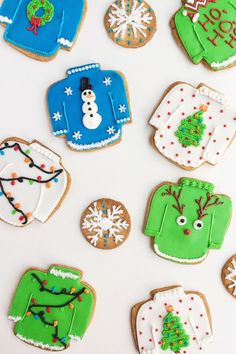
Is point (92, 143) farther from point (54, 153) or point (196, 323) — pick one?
point (196, 323)

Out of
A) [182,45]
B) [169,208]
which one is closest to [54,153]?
[169,208]

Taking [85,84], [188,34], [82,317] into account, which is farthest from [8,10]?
[82,317]

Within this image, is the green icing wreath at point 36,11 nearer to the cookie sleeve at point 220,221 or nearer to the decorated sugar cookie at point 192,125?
the decorated sugar cookie at point 192,125

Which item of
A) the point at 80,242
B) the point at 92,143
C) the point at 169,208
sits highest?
the point at 92,143

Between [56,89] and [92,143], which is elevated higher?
[56,89]

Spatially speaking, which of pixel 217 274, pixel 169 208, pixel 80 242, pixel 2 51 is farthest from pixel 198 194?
pixel 2 51

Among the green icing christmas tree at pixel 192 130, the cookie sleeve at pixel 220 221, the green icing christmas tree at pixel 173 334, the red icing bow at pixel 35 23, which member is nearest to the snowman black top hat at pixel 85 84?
the red icing bow at pixel 35 23
